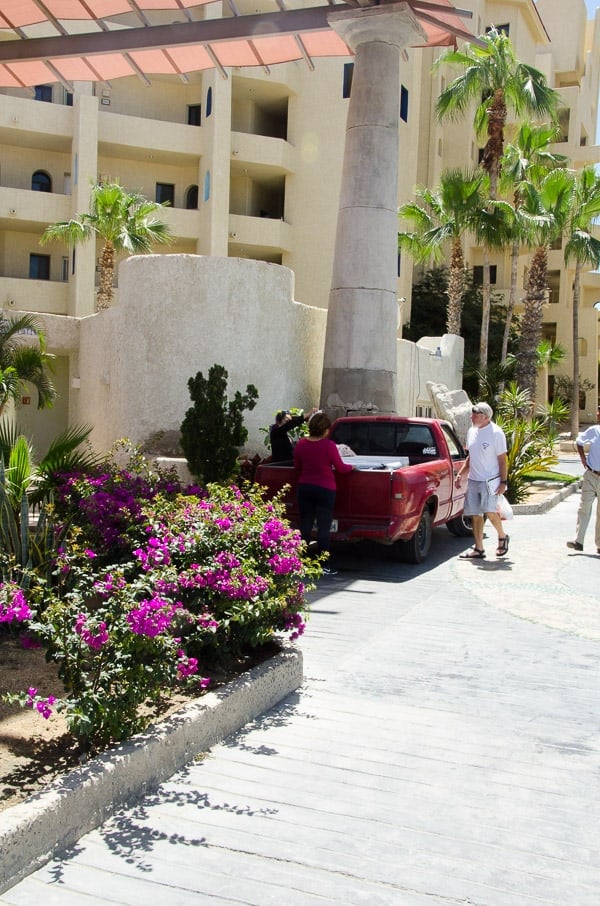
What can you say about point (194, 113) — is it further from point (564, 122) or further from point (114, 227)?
point (564, 122)

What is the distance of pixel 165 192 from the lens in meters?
36.6

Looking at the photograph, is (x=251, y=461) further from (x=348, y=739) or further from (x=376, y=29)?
(x=348, y=739)

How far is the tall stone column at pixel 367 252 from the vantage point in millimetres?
15219

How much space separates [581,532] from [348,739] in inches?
293

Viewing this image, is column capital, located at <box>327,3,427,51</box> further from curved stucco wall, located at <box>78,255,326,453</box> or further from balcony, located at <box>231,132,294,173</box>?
balcony, located at <box>231,132,294,173</box>

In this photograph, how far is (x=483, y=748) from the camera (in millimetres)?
4879

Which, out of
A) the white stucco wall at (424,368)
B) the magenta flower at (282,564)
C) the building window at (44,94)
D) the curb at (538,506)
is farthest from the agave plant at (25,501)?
the building window at (44,94)

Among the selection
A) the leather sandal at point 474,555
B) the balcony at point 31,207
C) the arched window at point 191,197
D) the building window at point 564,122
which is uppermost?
the building window at point 564,122

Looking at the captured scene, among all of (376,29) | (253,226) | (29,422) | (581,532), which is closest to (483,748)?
(581,532)

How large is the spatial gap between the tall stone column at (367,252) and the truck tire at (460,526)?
2.89 metres

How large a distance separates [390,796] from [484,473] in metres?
6.95

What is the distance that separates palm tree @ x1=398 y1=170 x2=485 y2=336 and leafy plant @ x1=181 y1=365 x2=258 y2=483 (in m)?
15.8

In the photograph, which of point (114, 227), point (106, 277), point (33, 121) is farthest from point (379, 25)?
point (33, 121)

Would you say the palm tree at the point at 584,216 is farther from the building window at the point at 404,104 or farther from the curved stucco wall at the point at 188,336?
the curved stucco wall at the point at 188,336
